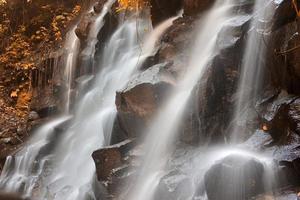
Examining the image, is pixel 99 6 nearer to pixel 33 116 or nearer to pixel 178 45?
pixel 33 116

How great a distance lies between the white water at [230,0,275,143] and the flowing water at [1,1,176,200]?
283 cm

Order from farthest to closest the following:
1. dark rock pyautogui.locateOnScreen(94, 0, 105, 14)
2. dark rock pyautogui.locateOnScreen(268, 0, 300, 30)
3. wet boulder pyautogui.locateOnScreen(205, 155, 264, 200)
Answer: dark rock pyautogui.locateOnScreen(94, 0, 105, 14)
dark rock pyautogui.locateOnScreen(268, 0, 300, 30)
wet boulder pyautogui.locateOnScreen(205, 155, 264, 200)

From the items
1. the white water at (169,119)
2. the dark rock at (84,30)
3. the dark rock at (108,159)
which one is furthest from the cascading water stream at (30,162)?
the white water at (169,119)

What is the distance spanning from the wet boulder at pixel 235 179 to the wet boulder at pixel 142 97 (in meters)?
2.54

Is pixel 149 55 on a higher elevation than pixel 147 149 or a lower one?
higher

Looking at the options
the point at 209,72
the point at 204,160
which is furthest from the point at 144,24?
the point at 204,160

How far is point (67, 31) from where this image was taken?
46.7 feet

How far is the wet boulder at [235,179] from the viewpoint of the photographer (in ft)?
17.2

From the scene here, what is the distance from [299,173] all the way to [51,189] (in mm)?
5567

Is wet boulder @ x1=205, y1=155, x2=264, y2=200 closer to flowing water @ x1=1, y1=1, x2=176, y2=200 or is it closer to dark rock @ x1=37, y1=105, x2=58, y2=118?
flowing water @ x1=1, y1=1, x2=176, y2=200

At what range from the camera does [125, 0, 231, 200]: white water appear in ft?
22.2

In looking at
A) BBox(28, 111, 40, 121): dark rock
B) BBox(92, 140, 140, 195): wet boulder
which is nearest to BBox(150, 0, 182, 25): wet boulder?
BBox(92, 140, 140, 195): wet boulder

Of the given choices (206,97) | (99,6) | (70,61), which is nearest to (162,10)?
(99,6)

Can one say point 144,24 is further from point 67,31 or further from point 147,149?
point 147,149
